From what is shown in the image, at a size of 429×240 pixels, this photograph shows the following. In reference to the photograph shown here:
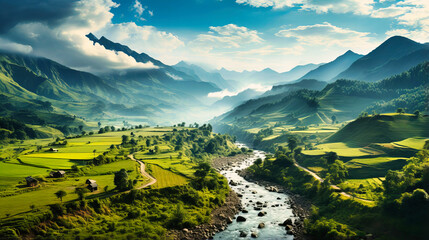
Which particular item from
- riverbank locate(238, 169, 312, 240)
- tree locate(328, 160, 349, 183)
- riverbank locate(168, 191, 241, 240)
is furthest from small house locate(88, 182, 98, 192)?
tree locate(328, 160, 349, 183)

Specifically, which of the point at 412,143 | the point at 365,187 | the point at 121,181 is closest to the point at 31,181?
the point at 121,181

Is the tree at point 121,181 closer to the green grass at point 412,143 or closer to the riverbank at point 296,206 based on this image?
the riverbank at point 296,206

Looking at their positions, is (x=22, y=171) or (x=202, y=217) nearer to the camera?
(x=202, y=217)

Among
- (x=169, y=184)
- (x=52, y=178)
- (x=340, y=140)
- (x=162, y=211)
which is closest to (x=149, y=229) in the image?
(x=162, y=211)

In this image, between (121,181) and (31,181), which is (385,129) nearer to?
(121,181)

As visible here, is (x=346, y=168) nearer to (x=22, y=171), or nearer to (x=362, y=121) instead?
(x=362, y=121)

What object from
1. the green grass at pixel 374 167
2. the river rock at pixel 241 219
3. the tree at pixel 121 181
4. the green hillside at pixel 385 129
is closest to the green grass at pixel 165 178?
the tree at pixel 121 181
